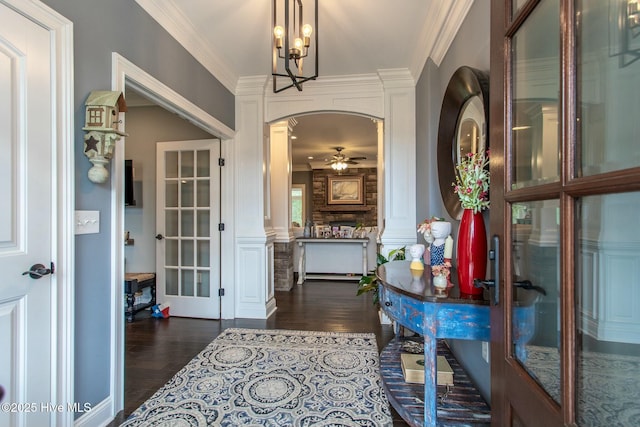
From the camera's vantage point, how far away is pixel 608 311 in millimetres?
671

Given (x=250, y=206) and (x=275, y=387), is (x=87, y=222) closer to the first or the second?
(x=275, y=387)

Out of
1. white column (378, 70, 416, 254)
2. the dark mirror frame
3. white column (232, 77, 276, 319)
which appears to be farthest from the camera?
white column (232, 77, 276, 319)

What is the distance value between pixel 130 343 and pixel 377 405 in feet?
7.75

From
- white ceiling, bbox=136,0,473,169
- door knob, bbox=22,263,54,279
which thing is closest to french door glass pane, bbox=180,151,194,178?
white ceiling, bbox=136,0,473,169

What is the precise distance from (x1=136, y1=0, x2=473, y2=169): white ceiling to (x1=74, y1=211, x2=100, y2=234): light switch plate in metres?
1.48

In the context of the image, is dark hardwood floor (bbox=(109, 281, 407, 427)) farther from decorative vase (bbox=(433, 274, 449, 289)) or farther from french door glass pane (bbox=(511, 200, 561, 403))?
french door glass pane (bbox=(511, 200, 561, 403))

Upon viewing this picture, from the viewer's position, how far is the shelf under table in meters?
1.50

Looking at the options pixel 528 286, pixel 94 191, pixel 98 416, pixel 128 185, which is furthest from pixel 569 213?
pixel 128 185

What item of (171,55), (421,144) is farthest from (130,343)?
(421,144)

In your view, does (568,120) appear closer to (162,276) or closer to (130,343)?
(130,343)

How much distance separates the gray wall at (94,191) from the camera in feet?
5.38

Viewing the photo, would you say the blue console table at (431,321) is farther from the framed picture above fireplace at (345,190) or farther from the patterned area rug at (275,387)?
the framed picture above fireplace at (345,190)

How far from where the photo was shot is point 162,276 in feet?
12.6

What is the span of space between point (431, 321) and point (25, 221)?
185 centimetres
